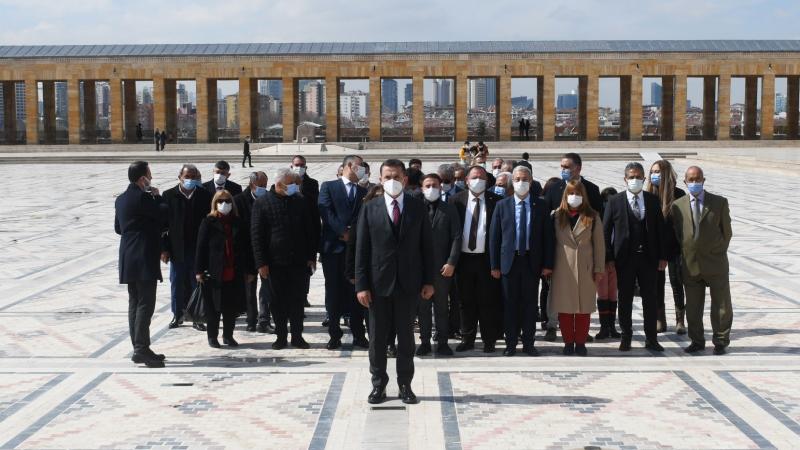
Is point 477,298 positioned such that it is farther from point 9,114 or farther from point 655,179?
point 9,114

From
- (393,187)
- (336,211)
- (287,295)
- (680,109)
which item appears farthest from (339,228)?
(680,109)

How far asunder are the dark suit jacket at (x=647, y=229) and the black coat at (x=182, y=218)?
3.80 m

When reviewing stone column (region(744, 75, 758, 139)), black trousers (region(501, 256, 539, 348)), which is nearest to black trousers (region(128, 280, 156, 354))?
black trousers (region(501, 256, 539, 348))

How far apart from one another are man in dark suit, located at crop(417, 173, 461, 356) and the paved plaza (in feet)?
0.88

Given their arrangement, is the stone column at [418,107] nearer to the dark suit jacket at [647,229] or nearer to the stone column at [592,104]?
the stone column at [592,104]

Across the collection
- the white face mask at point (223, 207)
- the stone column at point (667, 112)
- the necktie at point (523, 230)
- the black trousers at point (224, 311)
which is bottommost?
the black trousers at point (224, 311)

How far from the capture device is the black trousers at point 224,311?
885 centimetres

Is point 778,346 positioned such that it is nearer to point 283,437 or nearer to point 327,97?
point 283,437

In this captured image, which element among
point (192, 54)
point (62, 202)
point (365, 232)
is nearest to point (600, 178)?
point (62, 202)

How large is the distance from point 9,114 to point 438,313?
51.0m

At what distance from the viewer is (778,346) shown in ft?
28.3

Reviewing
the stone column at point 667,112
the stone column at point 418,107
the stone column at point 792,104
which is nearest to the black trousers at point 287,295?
the stone column at point 418,107

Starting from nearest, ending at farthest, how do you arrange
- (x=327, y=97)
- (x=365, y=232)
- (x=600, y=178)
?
1. (x=365, y=232)
2. (x=600, y=178)
3. (x=327, y=97)

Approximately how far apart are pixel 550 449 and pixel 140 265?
12.6 feet
